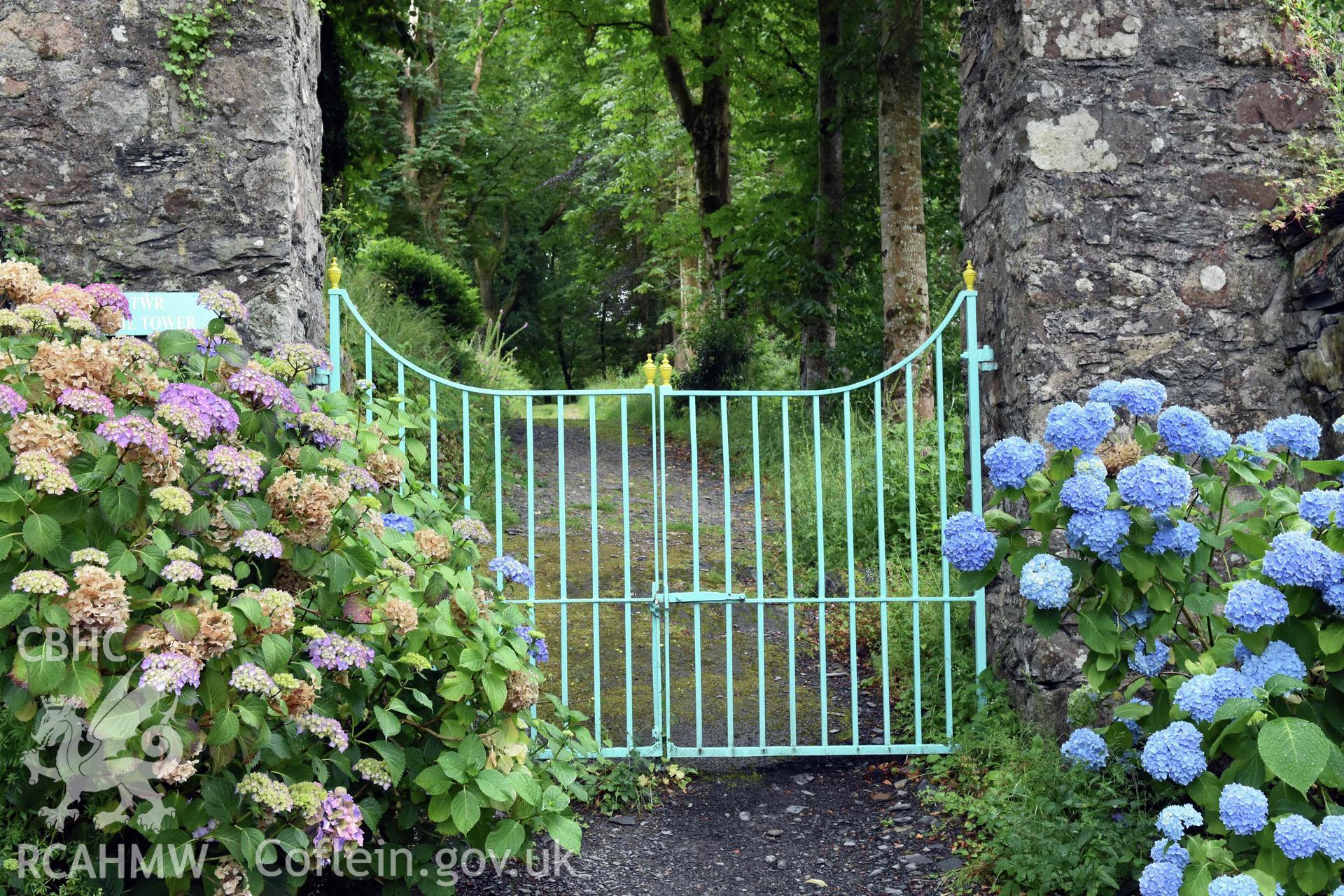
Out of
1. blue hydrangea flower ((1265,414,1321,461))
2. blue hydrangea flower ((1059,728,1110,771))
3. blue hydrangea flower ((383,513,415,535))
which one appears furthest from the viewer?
blue hydrangea flower ((383,513,415,535))

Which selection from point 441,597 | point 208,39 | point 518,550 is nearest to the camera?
point 441,597

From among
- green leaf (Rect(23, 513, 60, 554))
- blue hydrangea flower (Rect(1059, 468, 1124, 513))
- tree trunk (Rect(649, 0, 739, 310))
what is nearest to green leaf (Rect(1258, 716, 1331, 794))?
blue hydrangea flower (Rect(1059, 468, 1124, 513))

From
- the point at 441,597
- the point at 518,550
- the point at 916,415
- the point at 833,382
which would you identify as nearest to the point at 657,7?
the point at 833,382

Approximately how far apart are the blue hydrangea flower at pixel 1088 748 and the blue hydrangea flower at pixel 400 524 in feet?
6.56

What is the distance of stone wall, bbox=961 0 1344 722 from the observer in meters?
4.13

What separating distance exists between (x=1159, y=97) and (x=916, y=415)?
16.6 feet

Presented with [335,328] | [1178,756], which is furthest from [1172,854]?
[335,328]

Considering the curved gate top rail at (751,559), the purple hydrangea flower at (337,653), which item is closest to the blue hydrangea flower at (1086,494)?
the curved gate top rail at (751,559)

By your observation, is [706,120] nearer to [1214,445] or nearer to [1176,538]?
[1214,445]

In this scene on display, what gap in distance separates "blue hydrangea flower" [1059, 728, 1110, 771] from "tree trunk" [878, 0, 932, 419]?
18.3 feet

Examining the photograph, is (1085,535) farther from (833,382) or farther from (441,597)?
(833,382)

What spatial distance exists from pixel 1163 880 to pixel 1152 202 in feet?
8.51

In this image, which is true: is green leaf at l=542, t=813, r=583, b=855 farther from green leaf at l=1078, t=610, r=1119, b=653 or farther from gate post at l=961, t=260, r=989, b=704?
gate post at l=961, t=260, r=989, b=704

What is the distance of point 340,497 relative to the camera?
274 cm
